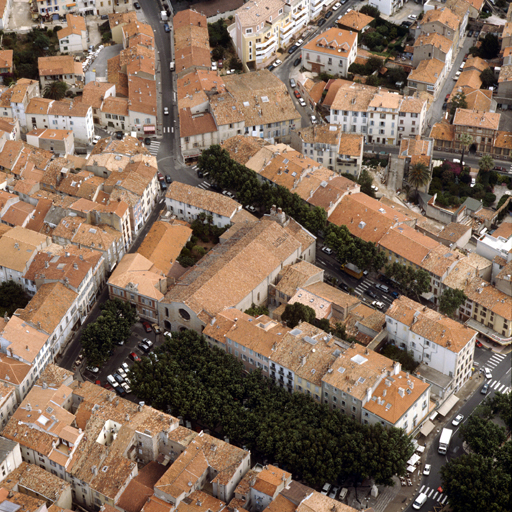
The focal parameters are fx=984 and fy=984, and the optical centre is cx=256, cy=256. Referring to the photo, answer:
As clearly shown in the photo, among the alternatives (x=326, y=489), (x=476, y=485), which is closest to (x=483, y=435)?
(x=476, y=485)

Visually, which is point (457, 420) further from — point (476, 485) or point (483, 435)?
point (476, 485)

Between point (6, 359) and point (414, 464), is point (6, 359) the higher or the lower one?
the higher one

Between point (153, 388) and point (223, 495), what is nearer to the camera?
point (223, 495)

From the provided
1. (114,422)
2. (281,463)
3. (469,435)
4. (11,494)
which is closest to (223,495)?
(281,463)

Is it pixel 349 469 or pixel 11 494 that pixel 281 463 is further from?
pixel 11 494

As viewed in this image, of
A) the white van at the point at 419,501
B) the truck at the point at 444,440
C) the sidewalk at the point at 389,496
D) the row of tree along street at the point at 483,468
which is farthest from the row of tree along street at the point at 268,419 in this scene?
the truck at the point at 444,440
